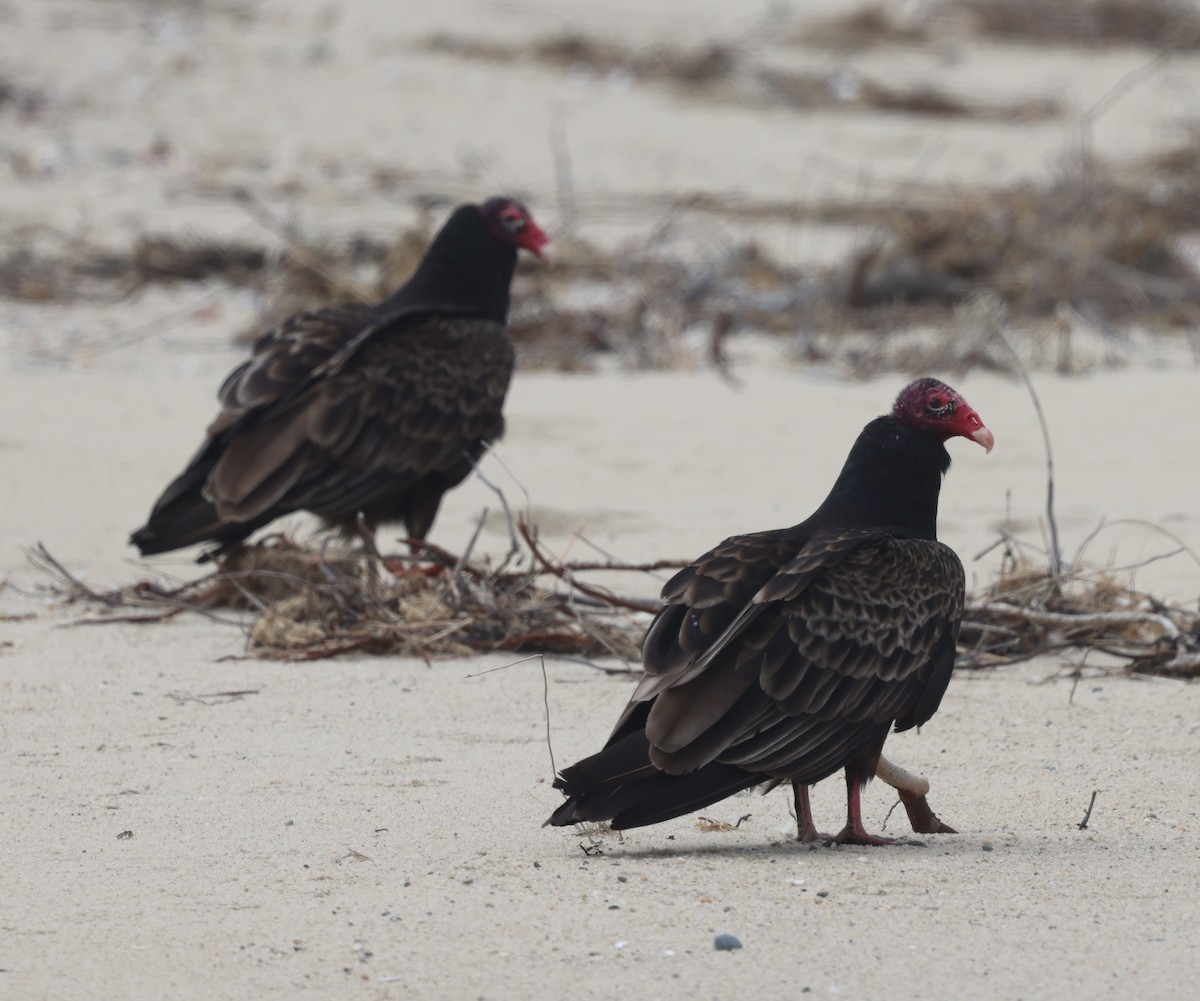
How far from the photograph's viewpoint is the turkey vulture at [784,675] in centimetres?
354

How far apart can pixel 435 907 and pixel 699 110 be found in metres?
12.7

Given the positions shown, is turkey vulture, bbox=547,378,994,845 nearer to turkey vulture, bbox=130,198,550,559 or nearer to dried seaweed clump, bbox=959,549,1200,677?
dried seaweed clump, bbox=959,549,1200,677

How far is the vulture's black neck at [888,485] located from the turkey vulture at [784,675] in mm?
44

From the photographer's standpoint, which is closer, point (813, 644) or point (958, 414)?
point (813, 644)

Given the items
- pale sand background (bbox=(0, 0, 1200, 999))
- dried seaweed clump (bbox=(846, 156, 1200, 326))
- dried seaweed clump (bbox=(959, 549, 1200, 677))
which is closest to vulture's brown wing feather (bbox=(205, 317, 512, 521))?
pale sand background (bbox=(0, 0, 1200, 999))

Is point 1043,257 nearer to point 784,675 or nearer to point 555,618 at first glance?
point 555,618

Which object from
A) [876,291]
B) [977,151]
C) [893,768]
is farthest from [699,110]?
[893,768]

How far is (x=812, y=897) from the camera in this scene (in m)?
3.33

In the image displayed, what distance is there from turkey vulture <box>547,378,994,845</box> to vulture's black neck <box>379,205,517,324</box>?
9.20ft

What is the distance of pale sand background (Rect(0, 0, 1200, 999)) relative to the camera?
3076 mm

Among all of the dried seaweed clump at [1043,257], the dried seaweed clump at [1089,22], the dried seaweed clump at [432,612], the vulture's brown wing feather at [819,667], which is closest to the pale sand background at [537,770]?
the dried seaweed clump at [432,612]

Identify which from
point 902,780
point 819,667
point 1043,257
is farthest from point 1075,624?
point 1043,257

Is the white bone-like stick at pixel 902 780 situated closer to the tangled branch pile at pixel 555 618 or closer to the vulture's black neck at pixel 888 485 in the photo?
the vulture's black neck at pixel 888 485

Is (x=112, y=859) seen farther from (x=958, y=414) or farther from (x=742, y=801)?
(x=958, y=414)
